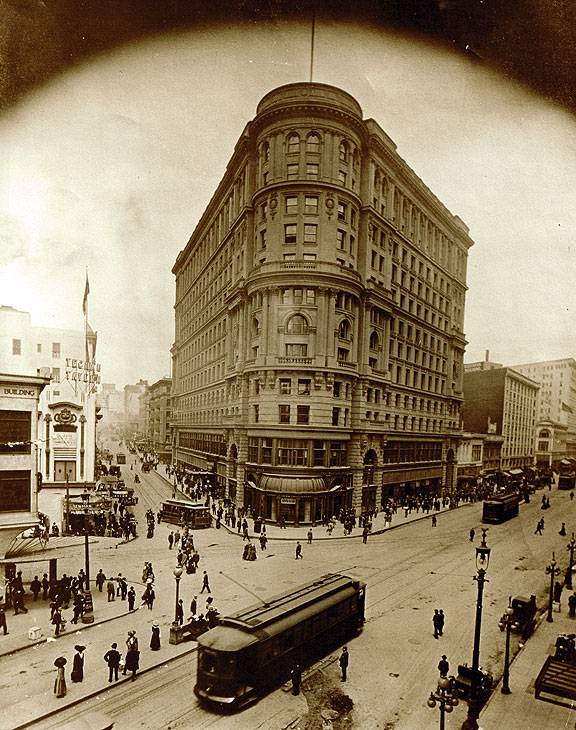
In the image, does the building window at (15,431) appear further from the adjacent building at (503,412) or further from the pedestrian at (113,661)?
the adjacent building at (503,412)

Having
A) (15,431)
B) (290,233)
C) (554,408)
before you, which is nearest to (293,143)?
(290,233)

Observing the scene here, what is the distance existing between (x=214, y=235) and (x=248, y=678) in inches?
1151

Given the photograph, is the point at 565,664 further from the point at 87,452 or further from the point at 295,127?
the point at 87,452

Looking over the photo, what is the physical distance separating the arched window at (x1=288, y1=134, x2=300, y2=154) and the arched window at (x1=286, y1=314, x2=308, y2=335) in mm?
10117

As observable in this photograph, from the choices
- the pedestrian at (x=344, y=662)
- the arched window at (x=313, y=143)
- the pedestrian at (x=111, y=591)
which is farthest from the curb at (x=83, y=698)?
the arched window at (x=313, y=143)

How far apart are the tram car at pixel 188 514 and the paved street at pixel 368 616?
1140 millimetres

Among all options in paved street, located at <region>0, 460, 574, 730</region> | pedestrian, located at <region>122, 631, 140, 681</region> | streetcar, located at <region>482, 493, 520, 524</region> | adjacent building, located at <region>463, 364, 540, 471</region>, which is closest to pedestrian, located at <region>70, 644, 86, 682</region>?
paved street, located at <region>0, 460, 574, 730</region>

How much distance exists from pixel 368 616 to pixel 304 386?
16424 mm

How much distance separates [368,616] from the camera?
63.2 ft

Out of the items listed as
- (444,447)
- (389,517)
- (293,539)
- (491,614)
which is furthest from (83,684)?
(444,447)

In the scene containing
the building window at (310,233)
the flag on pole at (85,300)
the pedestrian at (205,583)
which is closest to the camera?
the flag on pole at (85,300)

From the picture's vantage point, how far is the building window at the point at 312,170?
98.3 ft

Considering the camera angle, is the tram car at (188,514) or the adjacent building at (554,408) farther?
the tram car at (188,514)

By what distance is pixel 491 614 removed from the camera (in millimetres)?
20219
